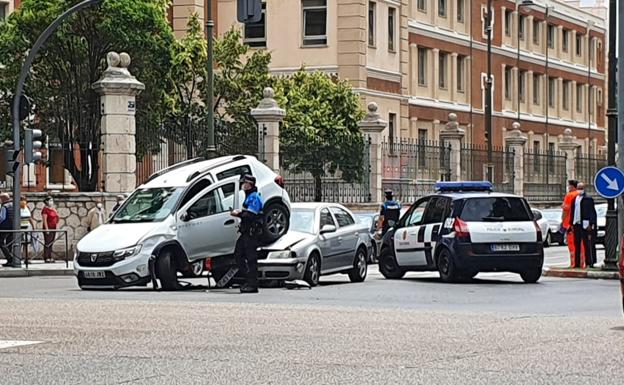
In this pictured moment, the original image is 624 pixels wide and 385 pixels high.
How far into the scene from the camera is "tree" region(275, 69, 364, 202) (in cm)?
3919

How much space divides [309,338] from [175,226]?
9122 mm

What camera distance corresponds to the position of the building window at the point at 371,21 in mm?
54094

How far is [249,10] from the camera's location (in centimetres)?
2719

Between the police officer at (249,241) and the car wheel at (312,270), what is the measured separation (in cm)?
178

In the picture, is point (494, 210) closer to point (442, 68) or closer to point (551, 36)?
point (442, 68)

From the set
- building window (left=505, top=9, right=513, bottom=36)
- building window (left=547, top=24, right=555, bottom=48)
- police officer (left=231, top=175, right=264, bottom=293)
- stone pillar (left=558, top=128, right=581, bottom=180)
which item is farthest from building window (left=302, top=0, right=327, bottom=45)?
A: police officer (left=231, top=175, right=264, bottom=293)

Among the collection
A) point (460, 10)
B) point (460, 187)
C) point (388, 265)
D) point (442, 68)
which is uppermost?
point (460, 10)

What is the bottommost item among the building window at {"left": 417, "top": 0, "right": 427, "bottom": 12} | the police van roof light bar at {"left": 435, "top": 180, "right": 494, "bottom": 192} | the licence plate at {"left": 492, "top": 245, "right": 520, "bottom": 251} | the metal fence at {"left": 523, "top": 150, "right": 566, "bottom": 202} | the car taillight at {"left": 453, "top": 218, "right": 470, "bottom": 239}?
the licence plate at {"left": 492, "top": 245, "right": 520, "bottom": 251}

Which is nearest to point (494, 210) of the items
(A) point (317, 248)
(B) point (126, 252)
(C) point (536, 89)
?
(A) point (317, 248)

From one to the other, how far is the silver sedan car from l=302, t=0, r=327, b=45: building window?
28.4 m

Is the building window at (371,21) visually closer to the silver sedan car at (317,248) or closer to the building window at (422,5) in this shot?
the building window at (422,5)

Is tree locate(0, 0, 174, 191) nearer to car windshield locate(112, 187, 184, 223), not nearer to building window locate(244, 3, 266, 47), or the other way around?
car windshield locate(112, 187, 184, 223)

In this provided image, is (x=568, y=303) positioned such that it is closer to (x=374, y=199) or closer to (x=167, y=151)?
(x=167, y=151)

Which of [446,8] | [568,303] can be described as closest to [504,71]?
[446,8]
